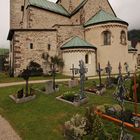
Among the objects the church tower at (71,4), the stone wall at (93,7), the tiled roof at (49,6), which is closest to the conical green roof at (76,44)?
the stone wall at (93,7)

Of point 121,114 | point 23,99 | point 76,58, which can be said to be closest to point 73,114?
point 121,114

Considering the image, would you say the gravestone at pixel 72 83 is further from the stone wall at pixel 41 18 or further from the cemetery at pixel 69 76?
the stone wall at pixel 41 18

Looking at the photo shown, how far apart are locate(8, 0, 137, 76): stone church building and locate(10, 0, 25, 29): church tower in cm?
505

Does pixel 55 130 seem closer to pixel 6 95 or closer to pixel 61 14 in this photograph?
pixel 6 95

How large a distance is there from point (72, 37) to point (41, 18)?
6.23 meters

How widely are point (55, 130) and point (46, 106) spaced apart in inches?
158

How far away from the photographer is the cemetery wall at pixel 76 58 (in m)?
33.8

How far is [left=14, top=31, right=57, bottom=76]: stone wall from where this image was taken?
107 ft

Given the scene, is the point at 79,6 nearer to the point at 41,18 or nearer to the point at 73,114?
the point at 41,18

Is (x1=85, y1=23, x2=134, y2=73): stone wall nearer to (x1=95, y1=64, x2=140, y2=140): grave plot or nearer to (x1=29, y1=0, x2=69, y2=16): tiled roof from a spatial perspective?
(x1=29, y1=0, x2=69, y2=16): tiled roof

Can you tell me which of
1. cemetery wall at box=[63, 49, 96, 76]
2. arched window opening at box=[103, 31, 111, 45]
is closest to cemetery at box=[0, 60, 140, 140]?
cemetery wall at box=[63, 49, 96, 76]

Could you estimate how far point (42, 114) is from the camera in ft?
47.2

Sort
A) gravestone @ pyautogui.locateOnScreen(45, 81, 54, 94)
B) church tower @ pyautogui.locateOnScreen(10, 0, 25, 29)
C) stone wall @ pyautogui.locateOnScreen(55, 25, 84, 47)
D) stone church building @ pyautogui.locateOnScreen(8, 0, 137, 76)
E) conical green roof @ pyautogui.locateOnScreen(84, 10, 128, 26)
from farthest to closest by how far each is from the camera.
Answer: church tower @ pyautogui.locateOnScreen(10, 0, 25, 29), conical green roof @ pyautogui.locateOnScreen(84, 10, 128, 26), stone wall @ pyautogui.locateOnScreen(55, 25, 84, 47), stone church building @ pyautogui.locateOnScreen(8, 0, 137, 76), gravestone @ pyautogui.locateOnScreen(45, 81, 54, 94)

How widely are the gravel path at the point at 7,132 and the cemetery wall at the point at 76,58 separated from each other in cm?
2137
